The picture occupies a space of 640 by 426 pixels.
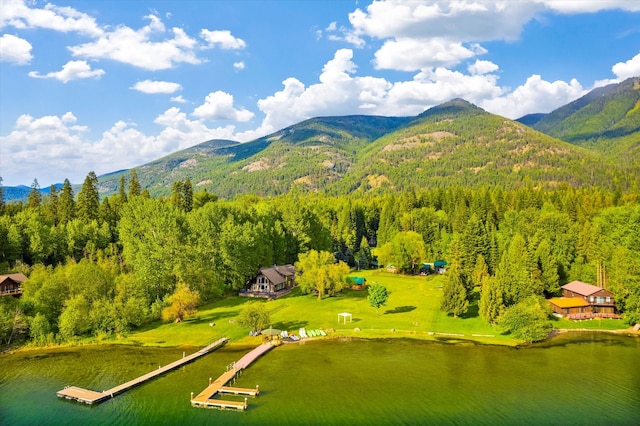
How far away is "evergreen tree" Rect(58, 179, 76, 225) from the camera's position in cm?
10831

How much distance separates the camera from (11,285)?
80.1m

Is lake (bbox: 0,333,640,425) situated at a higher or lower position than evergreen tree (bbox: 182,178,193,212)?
lower

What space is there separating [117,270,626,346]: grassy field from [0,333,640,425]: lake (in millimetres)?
3433

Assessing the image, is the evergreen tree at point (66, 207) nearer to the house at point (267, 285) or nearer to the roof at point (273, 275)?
the house at point (267, 285)

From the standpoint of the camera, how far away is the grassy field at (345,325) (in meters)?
65.2

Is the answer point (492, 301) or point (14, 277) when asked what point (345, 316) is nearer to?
point (492, 301)

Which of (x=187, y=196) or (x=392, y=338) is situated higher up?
(x=187, y=196)

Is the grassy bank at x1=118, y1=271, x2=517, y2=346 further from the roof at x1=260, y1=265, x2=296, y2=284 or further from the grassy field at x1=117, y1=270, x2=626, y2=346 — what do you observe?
the roof at x1=260, y1=265, x2=296, y2=284

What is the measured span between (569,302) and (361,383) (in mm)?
47777

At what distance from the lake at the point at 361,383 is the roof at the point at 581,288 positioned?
1224 centimetres

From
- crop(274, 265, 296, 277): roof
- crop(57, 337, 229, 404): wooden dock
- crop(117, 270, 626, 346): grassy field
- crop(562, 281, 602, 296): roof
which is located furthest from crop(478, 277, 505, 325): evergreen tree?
crop(57, 337, 229, 404): wooden dock

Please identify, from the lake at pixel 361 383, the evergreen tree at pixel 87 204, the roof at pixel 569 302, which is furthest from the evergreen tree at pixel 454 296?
the evergreen tree at pixel 87 204

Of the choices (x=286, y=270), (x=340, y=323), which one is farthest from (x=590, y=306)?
(x=286, y=270)

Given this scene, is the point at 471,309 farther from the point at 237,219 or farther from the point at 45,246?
the point at 45,246
